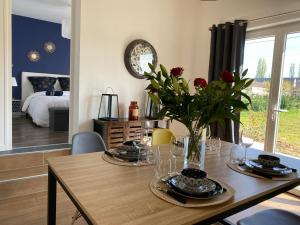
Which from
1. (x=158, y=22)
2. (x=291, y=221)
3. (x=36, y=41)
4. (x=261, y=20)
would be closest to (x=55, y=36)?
(x=36, y=41)

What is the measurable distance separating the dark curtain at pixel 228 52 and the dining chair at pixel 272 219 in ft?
5.43

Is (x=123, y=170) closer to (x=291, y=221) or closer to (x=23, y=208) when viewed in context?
(x=291, y=221)

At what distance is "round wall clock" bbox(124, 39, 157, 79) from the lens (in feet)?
12.2

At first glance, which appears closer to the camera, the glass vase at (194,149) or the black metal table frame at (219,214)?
the black metal table frame at (219,214)

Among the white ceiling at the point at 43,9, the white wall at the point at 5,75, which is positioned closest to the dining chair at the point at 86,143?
the white wall at the point at 5,75

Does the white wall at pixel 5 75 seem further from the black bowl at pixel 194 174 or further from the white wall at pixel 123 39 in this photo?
the black bowl at pixel 194 174

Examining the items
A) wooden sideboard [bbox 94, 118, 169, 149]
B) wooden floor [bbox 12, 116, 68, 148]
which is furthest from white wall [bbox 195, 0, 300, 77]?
wooden floor [bbox 12, 116, 68, 148]

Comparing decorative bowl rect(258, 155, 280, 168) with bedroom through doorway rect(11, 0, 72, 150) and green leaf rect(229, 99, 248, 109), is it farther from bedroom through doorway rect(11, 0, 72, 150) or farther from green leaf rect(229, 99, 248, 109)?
bedroom through doorway rect(11, 0, 72, 150)

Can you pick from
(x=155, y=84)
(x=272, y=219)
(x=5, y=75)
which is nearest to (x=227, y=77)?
(x=155, y=84)

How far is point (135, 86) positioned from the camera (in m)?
3.89

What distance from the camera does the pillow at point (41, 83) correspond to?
653 cm

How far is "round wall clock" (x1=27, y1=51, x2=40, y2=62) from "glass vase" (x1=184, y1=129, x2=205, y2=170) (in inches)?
253

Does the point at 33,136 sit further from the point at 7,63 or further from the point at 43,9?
the point at 43,9

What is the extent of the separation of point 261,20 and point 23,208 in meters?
3.46
